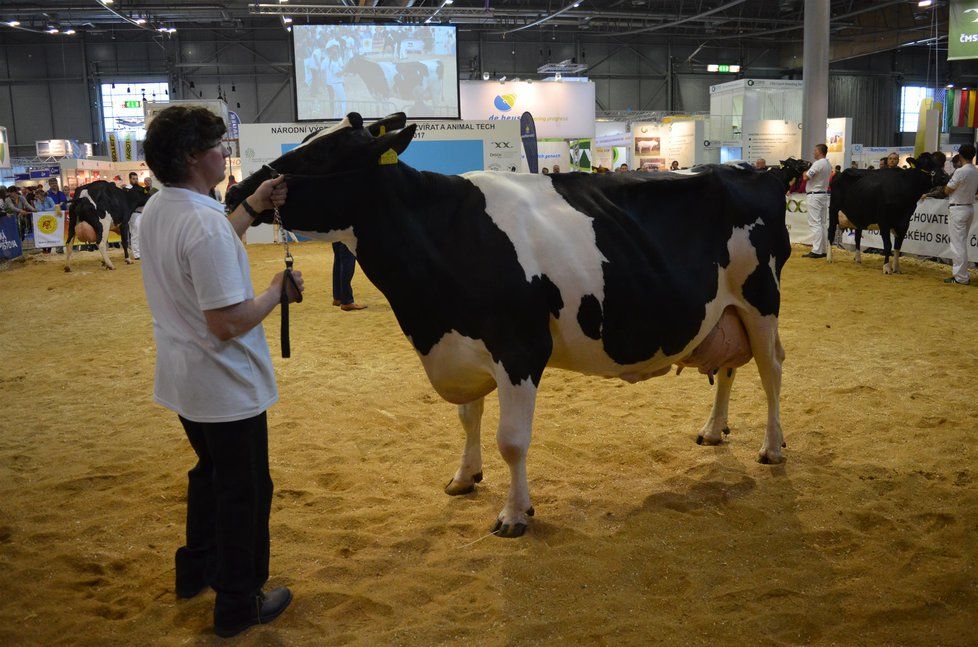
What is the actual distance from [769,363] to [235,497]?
2.91 metres

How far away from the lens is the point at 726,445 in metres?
4.51

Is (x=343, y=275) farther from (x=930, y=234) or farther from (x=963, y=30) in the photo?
(x=963, y=30)

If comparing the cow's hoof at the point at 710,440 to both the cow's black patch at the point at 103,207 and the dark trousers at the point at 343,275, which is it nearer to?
the dark trousers at the point at 343,275

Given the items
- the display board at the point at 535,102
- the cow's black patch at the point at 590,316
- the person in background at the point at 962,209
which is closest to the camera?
the cow's black patch at the point at 590,316

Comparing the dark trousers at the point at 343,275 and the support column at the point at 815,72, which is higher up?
the support column at the point at 815,72

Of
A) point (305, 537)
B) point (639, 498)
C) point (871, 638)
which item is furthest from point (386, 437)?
point (871, 638)

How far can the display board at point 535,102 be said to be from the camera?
78.9ft

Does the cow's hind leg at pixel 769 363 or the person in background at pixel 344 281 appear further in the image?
the person in background at pixel 344 281

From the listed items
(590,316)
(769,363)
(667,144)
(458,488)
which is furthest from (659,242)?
(667,144)

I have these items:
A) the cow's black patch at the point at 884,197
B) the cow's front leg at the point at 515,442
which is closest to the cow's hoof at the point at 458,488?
the cow's front leg at the point at 515,442

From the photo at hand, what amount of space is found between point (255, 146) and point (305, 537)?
16.2 m

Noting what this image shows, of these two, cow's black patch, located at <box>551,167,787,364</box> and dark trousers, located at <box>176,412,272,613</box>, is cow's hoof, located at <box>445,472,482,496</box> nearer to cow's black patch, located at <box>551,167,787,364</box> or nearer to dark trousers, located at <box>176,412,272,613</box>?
cow's black patch, located at <box>551,167,787,364</box>

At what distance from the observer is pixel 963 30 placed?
15.4 metres

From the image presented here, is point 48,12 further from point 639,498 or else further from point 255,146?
point 639,498
